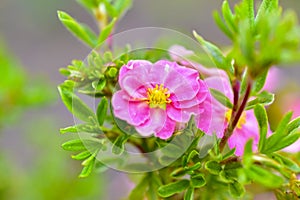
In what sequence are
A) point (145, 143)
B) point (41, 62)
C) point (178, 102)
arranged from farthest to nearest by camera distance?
point (41, 62) < point (145, 143) < point (178, 102)

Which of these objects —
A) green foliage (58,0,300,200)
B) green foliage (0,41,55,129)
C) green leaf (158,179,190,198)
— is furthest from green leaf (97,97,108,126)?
green foliage (0,41,55,129)

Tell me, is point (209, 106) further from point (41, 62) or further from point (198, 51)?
point (41, 62)

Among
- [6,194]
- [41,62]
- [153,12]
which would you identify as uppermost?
[153,12]

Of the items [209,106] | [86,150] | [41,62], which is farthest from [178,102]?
[41,62]

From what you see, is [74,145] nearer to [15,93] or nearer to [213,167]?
[213,167]

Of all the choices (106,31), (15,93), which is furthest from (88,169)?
(15,93)
